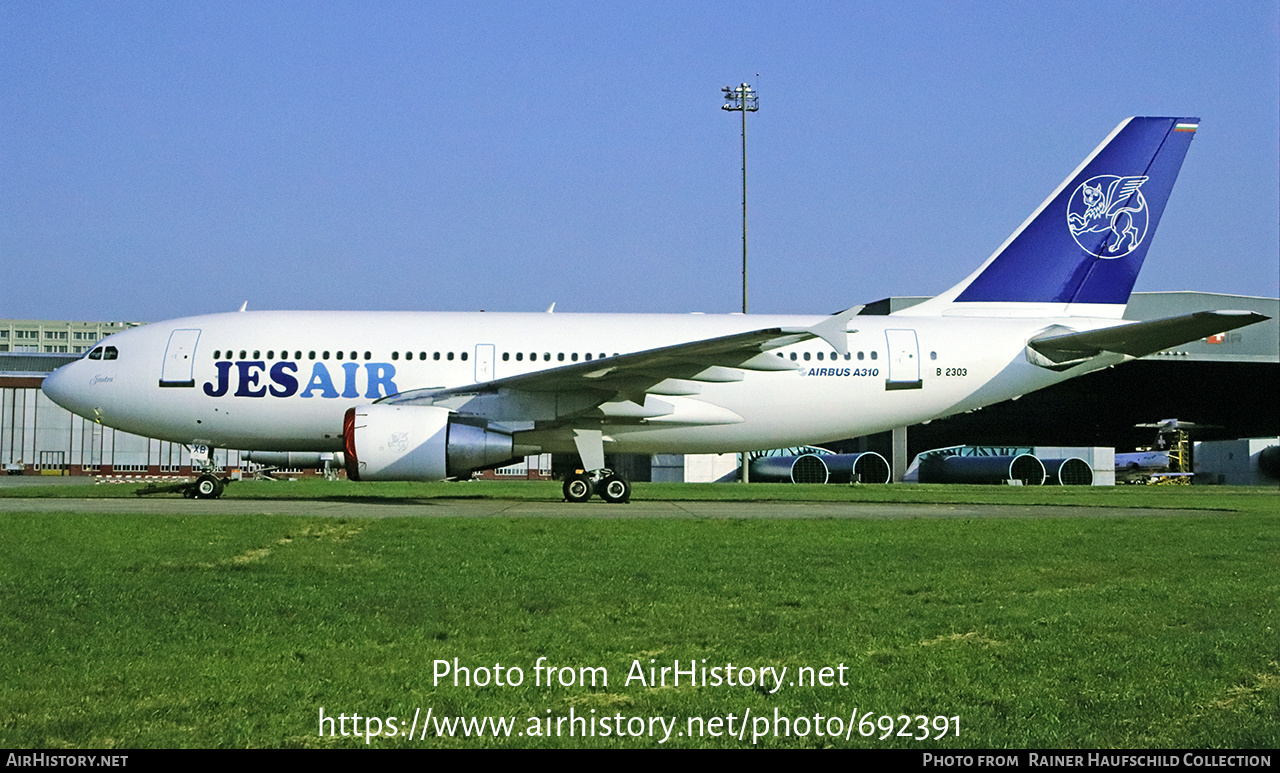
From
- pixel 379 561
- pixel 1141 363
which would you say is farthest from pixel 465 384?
pixel 1141 363

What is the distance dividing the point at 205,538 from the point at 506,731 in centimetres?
730

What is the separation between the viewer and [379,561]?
30.8 feet

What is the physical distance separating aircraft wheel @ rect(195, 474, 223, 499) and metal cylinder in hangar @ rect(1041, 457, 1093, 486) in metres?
37.2

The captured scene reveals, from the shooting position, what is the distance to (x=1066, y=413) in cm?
5716

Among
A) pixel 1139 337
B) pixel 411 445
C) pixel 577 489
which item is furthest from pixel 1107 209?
pixel 411 445

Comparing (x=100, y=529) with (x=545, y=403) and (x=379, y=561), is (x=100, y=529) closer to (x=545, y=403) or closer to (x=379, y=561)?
(x=379, y=561)

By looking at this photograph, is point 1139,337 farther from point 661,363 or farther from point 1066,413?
point 1066,413

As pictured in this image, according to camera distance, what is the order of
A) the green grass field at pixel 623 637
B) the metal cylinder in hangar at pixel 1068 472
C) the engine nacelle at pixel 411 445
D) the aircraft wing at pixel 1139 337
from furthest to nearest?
the metal cylinder in hangar at pixel 1068 472 < the aircraft wing at pixel 1139 337 < the engine nacelle at pixel 411 445 < the green grass field at pixel 623 637

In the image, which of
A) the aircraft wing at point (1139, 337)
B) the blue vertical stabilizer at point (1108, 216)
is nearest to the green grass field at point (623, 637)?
the aircraft wing at point (1139, 337)

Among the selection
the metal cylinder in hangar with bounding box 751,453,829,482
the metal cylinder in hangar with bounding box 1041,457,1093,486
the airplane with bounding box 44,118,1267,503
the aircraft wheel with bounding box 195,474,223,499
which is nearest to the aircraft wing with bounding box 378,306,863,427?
the airplane with bounding box 44,118,1267,503

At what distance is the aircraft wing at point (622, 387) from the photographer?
1764 centimetres

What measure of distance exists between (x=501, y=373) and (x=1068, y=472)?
114ft

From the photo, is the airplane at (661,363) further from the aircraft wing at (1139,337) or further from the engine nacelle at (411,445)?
the engine nacelle at (411,445)

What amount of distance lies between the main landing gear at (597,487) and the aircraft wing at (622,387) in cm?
108
